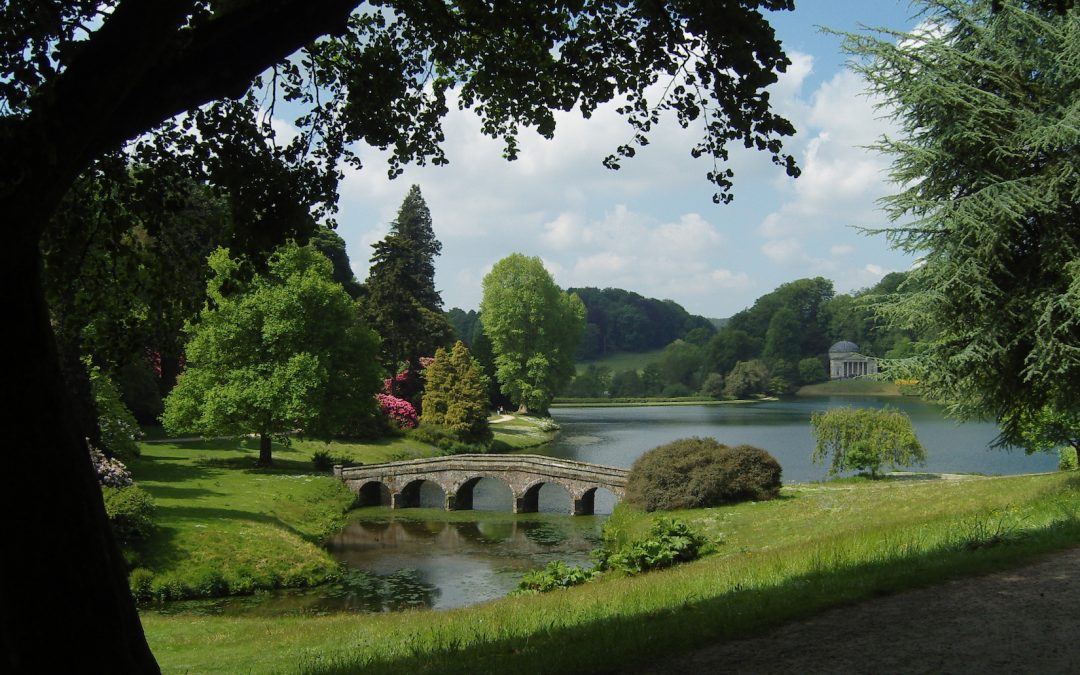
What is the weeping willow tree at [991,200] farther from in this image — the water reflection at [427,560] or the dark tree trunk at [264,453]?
the dark tree trunk at [264,453]

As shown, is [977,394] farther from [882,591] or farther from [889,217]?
[882,591]

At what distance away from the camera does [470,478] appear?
37500 millimetres

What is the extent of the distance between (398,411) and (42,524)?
50.3m

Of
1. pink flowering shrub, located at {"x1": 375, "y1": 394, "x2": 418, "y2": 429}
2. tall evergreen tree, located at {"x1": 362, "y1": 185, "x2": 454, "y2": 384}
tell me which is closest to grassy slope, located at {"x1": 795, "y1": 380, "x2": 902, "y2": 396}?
tall evergreen tree, located at {"x1": 362, "y1": 185, "x2": 454, "y2": 384}

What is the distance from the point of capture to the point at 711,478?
2525 centimetres

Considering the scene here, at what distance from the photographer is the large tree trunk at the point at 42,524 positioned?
4934mm

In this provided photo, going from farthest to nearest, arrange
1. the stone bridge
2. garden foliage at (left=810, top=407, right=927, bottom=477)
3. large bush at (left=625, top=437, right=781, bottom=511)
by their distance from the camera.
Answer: the stone bridge
garden foliage at (left=810, top=407, right=927, bottom=477)
large bush at (left=625, top=437, right=781, bottom=511)

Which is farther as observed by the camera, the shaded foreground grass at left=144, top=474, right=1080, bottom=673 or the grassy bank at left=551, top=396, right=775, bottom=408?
the grassy bank at left=551, top=396, right=775, bottom=408

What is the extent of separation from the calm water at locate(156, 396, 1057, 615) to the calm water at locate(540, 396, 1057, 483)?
14 cm

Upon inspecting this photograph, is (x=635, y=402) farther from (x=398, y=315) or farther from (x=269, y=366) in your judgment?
(x=269, y=366)

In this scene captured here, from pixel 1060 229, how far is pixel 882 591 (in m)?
11.0

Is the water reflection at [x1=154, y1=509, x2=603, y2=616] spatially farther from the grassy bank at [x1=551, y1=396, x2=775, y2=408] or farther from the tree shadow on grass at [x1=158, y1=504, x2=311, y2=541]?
the grassy bank at [x1=551, y1=396, x2=775, y2=408]

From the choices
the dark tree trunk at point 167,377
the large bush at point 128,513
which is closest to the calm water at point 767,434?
the large bush at point 128,513

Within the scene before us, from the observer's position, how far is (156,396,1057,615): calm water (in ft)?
73.1
